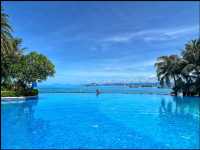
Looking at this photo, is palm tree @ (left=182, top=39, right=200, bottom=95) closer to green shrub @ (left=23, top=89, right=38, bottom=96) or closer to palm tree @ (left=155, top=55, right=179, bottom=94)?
palm tree @ (left=155, top=55, right=179, bottom=94)

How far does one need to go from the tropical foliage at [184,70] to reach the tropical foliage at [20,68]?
1750cm

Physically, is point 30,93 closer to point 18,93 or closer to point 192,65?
point 18,93

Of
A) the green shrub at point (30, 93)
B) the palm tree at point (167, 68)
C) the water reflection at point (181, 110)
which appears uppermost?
the palm tree at point (167, 68)

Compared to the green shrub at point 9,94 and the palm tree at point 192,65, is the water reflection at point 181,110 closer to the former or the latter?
the palm tree at point 192,65

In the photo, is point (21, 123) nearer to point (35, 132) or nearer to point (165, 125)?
point (35, 132)

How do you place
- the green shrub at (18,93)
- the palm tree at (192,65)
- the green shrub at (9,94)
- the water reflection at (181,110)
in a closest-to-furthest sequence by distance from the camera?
the water reflection at (181,110) < the green shrub at (9,94) < the green shrub at (18,93) < the palm tree at (192,65)

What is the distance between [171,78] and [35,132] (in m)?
30.2

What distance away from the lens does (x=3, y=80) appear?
2877 centimetres

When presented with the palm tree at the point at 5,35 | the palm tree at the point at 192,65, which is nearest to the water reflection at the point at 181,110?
the palm tree at the point at 192,65

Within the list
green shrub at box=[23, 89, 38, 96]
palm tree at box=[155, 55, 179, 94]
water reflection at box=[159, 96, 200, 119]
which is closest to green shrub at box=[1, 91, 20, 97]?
green shrub at box=[23, 89, 38, 96]

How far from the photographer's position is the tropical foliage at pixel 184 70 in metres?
33.2

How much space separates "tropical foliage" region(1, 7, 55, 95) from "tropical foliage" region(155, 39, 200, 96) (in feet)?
57.4

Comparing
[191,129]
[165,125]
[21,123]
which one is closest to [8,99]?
[21,123]

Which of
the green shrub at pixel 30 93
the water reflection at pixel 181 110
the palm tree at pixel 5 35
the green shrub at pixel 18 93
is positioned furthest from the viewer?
the green shrub at pixel 30 93
